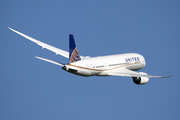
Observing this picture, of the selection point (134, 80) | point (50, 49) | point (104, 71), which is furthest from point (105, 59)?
point (50, 49)

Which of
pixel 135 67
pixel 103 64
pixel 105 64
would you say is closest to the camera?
pixel 103 64

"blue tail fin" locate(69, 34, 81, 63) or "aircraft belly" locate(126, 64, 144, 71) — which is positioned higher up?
"aircraft belly" locate(126, 64, 144, 71)

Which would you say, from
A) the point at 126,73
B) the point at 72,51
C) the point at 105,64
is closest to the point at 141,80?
the point at 126,73

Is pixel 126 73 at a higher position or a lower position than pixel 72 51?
lower

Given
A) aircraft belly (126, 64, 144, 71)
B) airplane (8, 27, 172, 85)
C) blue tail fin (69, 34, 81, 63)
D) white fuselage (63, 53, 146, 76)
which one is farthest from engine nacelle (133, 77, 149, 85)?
blue tail fin (69, 34, 81, 63)

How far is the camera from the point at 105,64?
56.2m

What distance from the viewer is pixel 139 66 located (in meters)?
62.4

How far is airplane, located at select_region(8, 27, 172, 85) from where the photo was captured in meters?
52.4

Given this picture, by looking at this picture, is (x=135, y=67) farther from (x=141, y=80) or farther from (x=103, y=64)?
(x=103, y=64)

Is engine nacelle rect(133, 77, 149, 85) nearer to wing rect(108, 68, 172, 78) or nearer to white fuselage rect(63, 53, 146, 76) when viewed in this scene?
wing rect(108, 68, 172, 78)

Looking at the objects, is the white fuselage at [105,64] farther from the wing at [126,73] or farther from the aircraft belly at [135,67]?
the wing at [126,73]

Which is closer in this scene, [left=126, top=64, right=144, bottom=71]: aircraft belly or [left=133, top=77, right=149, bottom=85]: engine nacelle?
[left=133, top=77, right=149, bottom=85]: engine nacelle

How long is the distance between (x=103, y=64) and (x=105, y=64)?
0.41 m

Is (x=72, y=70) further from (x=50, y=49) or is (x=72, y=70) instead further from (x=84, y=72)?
(x=50, y=49)
